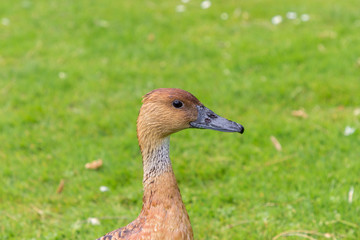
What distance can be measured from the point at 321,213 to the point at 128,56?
3.83m

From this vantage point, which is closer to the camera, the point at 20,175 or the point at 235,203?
the point at 235,203

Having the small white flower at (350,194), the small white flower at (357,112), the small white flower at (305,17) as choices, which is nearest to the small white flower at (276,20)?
the small white flower at (305,17)

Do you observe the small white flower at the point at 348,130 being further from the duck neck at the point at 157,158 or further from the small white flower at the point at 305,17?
the small white flower at the point at 305,17

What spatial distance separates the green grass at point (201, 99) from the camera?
400 cm

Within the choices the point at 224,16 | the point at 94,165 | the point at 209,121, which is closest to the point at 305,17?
the point at 224,16

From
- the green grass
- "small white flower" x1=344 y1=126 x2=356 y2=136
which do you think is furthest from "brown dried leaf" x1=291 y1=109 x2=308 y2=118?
"small white flower" x1=344 y1=126 x2=356 y2=136

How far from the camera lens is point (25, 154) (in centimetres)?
489

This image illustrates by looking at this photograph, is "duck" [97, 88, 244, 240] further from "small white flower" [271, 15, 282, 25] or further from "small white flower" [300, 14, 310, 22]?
"small white flower" [300, 14, 310, 22]

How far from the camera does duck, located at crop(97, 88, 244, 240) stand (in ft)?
8.79

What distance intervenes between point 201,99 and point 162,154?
297cm

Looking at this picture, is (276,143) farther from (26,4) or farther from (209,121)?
(26,4)

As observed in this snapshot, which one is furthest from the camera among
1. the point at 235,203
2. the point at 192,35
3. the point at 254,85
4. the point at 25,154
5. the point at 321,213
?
the point at 192,35

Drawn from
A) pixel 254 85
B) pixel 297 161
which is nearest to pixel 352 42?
pixel 254 85

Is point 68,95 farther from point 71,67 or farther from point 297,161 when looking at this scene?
point 297,161
